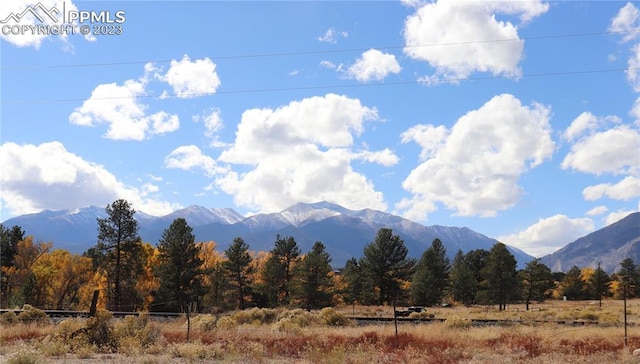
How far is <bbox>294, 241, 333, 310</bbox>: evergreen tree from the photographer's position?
66.9 m

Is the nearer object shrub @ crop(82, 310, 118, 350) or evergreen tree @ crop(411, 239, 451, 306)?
shrub @ crop(82, 310, 118, 350)

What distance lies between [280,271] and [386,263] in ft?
55.4

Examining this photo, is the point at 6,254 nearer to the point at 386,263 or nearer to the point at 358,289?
the point at 358,289

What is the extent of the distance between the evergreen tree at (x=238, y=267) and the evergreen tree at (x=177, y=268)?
9320 mm

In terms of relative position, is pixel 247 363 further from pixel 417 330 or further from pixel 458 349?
pixel 417 330

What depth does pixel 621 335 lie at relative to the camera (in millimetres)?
24734

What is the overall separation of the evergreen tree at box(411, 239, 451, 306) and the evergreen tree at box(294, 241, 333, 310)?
16.0m

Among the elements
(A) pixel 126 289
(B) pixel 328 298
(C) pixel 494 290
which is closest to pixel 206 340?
(A) pixel 126 289

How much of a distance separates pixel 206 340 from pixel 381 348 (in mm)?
8851

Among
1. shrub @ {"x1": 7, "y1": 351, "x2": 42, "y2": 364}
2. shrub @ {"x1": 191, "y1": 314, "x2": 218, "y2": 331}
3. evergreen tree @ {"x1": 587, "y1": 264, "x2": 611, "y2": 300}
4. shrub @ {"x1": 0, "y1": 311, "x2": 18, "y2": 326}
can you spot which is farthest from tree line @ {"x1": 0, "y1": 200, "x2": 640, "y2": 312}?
shrub @ {"x1": 7, "y1": 351, "x2": 42, "y2": 364}

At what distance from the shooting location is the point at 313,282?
67562 millimetres

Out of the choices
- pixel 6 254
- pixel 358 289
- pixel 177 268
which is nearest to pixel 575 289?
pixel 358 289

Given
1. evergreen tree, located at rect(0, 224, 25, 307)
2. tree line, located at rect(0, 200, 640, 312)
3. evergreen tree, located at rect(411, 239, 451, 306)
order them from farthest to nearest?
1. evergreen tree, located at rect(411, 239, 451, 306)
2. evergreen tree, located at rect(0, 224, 25, 307)
3. tree line, located at rect(0, 200, 640, 312)

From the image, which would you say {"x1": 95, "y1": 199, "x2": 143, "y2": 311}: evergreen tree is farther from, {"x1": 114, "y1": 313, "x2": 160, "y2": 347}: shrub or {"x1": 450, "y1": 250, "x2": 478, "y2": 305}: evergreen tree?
{"x1": 450, "y1": 250, "x2": 478, "y2": 305}: evergreen tree
